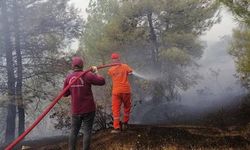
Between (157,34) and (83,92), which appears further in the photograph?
(157,34)

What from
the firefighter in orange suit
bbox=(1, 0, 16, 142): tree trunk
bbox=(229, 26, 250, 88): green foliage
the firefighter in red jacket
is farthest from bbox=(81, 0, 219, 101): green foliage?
the firefighter in red jacket

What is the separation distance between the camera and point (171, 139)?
8.60 meters

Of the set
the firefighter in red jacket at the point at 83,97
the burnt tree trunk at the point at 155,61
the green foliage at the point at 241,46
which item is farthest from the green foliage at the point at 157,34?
the firefighter in red jacket at the point at 83,97

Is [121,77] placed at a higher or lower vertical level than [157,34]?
lower

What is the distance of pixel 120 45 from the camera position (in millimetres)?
23203

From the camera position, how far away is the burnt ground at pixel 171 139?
7.74m

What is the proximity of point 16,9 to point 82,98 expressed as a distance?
10.9 meters

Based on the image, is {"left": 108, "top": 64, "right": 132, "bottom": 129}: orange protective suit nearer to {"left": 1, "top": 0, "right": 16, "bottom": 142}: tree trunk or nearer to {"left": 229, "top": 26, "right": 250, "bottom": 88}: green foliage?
{"left": 229, "top": 26, "right": 250, "bottom": 88}: green foliage

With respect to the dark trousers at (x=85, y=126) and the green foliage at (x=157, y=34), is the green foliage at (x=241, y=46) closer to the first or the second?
the green foliage at (x=157, y=34)

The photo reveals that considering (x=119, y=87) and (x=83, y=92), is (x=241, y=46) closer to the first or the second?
(x=119, y=87)

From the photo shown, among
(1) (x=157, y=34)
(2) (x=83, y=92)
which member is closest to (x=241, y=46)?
(1) (x=157, y=34)

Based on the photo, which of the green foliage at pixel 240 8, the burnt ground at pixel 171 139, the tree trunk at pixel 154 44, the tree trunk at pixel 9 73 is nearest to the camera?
the burnt ground at pixel 171 139

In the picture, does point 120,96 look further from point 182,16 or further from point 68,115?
point 182,16

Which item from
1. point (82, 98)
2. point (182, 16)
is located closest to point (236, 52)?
point (182, 16)
